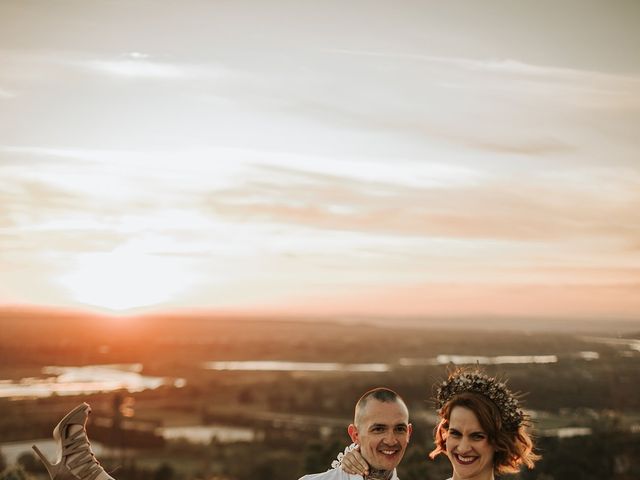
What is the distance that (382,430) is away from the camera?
4.92 meters

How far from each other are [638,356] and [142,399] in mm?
27275

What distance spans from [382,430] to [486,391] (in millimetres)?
720

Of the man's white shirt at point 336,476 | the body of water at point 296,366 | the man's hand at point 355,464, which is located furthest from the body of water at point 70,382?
the man's hand at point 355,464

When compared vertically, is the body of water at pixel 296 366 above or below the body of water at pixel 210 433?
above

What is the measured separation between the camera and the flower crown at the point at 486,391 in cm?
508

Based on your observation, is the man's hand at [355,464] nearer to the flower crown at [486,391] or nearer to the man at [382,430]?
the man at [382,430]

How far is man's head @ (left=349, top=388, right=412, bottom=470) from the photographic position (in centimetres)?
491

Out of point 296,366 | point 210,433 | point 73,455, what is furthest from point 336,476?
point 296,366

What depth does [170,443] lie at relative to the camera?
44656 mm

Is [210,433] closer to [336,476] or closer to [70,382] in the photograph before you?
[70,382]

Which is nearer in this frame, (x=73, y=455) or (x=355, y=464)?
(x=355, y=464)

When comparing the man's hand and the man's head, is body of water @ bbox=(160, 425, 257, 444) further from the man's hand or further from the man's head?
the man's head

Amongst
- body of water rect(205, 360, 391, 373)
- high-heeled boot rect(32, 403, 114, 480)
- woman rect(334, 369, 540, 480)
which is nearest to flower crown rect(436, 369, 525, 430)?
woman rect(334, 369, 540, 480)

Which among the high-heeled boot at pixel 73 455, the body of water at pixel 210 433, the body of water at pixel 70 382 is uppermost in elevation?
the body of water at pixel 70 382
